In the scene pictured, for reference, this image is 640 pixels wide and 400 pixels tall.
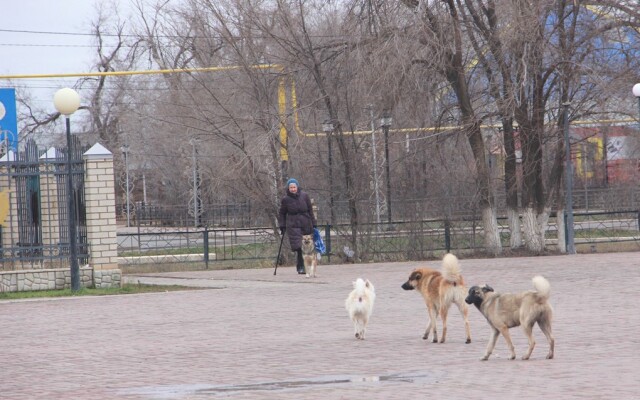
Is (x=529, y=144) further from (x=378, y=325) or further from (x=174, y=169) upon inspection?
(x=174, y=169)

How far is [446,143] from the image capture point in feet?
96.4

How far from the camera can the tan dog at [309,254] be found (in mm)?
23172

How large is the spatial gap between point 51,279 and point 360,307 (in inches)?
422

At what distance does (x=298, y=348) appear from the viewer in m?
12.3

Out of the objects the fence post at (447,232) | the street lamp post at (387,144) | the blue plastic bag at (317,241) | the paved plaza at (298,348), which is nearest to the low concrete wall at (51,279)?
the paved plaza at (298,348)

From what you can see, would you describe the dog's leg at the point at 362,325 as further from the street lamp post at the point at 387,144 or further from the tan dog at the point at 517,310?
the street lamp post at the point at 387,144

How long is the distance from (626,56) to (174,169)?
40.9 metres

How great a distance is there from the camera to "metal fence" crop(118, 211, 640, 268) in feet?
97.4

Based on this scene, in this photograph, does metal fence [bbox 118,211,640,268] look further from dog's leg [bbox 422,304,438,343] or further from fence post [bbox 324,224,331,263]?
dog's leg [bbox 422,304,438,343]

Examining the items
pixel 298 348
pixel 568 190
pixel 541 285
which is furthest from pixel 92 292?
pixel 568 190

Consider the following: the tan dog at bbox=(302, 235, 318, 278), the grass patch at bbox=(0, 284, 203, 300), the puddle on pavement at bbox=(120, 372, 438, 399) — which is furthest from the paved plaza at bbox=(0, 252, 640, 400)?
the tan dog at bbox=(302, 235, 318, 278)

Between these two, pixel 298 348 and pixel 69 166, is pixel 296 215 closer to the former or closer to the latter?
pixel 69 166

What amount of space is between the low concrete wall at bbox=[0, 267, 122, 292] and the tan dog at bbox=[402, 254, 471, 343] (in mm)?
10664

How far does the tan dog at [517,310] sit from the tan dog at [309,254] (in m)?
12.0
